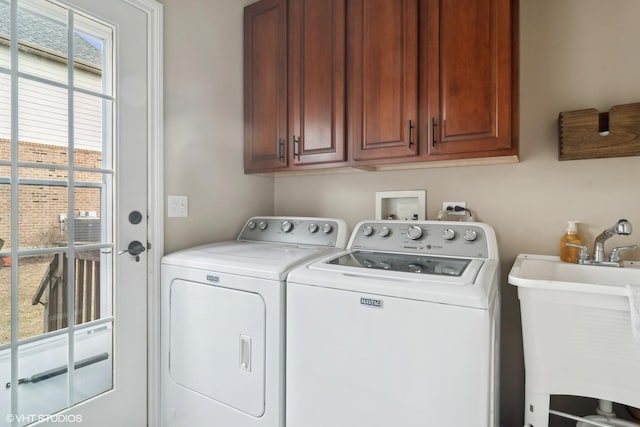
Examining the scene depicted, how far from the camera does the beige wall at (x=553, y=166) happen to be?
1.51 metres

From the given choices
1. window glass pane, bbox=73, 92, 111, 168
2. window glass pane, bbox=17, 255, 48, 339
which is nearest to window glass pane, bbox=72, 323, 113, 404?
window glass pane, bbox=17, 255, 48, 339

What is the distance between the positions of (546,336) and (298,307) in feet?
2.96

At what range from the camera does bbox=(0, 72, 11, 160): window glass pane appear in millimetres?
1253

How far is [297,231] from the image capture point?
2.05m

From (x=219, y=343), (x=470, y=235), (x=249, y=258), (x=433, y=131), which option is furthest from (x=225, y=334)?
(x=433, y=131)

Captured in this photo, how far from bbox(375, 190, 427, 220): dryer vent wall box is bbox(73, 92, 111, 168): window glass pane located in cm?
150

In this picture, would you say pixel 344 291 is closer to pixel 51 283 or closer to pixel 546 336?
pixel 546 336

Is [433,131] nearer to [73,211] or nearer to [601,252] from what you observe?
[601,252]

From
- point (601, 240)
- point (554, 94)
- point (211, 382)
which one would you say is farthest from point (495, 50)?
point (211, 382)

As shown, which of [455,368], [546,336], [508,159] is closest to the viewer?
[455,368]

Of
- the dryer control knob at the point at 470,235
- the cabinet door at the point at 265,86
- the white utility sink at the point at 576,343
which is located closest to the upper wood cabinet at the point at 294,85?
the cabinet door at the point at 265,86

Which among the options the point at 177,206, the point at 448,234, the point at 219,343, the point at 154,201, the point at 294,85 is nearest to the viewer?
the point at 219,343

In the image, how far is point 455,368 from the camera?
1023 mm

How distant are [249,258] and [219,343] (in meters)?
0.40
